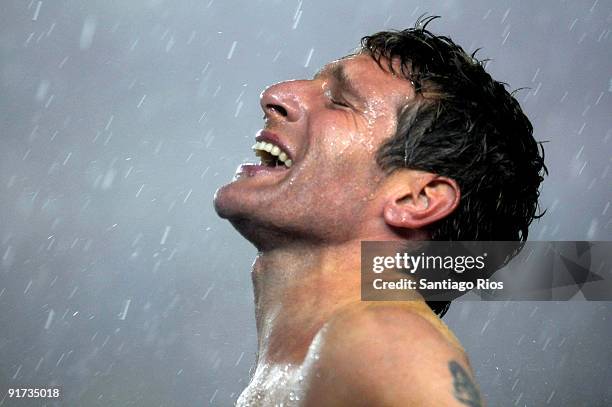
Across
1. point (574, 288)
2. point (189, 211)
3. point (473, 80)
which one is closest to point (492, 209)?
point (473, 80)

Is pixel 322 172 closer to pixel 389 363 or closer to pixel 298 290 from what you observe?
pixel 298 290

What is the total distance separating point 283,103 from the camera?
10.4 feet

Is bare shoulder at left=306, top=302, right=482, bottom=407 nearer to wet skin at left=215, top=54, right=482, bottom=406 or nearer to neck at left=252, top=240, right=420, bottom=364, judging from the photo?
wet skin at left=215, top=54, right=482, bottom=406

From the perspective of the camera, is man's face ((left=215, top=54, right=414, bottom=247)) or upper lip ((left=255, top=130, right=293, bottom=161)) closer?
man's face ((left=215, top=54, right=414, bottom=247))

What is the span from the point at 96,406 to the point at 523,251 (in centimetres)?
897

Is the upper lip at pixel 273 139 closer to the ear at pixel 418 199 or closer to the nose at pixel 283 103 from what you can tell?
the nose at pixel 283 103

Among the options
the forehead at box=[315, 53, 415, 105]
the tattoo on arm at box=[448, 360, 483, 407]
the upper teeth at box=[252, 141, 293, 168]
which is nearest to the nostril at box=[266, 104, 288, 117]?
the upper teeth at box=[252, 141, 293, 168]

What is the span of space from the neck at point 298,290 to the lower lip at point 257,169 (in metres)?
0.29

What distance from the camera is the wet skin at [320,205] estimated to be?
2762mm

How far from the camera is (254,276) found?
311cm

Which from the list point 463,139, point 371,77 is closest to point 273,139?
point 371,77

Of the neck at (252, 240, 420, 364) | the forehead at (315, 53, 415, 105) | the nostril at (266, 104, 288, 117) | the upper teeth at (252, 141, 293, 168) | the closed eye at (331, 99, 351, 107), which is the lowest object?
the neck at (252, 240, 420, 364)

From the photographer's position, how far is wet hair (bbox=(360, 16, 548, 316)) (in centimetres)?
305

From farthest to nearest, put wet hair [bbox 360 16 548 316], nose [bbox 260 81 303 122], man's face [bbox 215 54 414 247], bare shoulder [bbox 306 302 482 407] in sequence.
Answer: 1. nose [bbox 260 81 303 122]
2. wet hair [bbox 360 16 548 316]
3. man's face [bbox 215 54 414 247]
4. bare shoulder [bbox 306 302 482 407]
